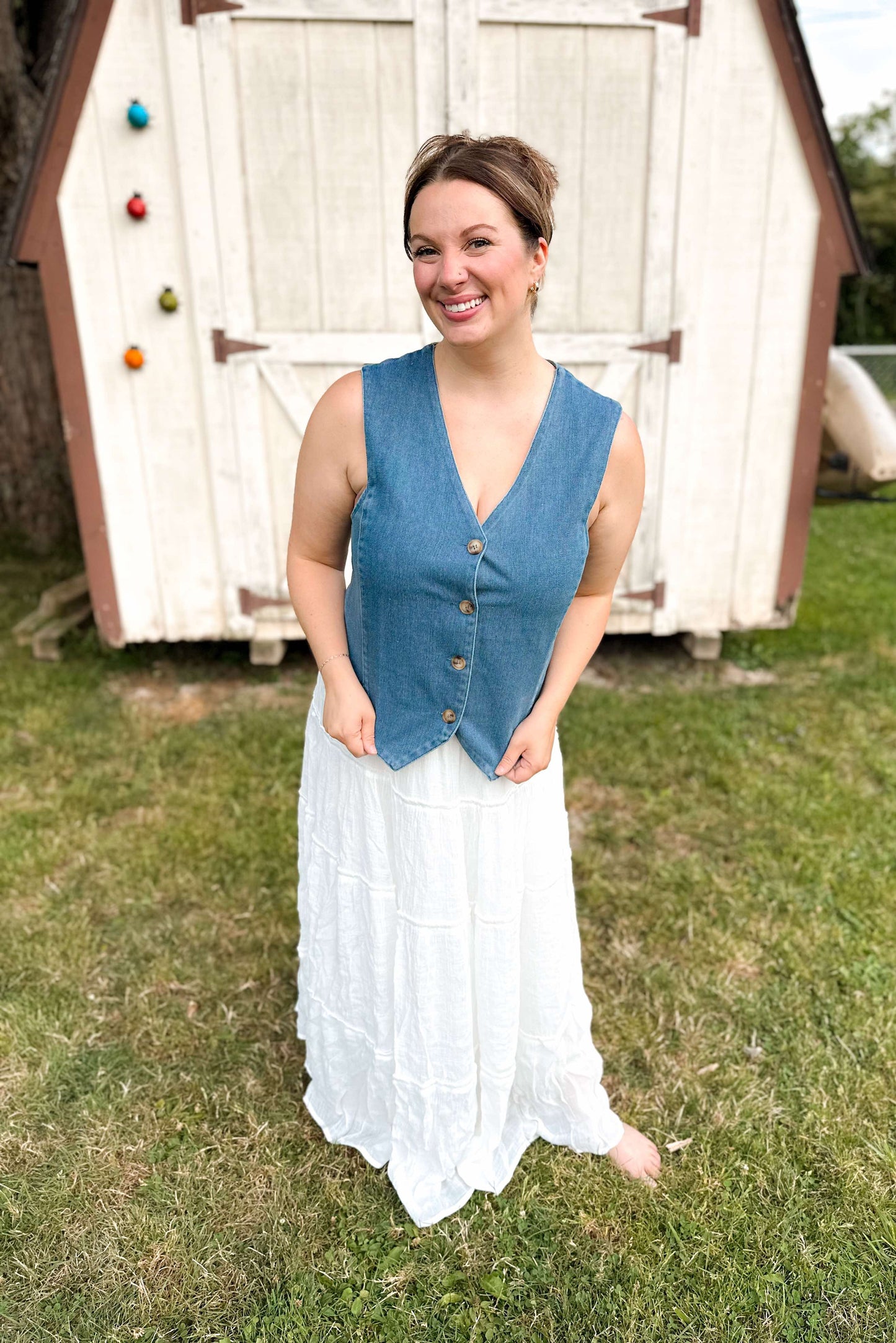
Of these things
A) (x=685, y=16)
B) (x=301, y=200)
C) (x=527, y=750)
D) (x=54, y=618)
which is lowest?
(x=54, y=618)

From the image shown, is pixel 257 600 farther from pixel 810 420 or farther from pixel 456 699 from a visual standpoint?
pixel 456 699

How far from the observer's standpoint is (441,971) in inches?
72.1

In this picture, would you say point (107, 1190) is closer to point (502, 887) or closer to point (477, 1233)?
point (477, 1233)

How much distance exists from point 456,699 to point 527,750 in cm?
18

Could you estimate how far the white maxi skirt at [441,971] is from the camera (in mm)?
1773

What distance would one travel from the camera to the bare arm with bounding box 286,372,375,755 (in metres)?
1.57

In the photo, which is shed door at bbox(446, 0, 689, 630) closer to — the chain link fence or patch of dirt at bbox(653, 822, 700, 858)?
patch of dirt at bbox(653, 822, 700, 858)

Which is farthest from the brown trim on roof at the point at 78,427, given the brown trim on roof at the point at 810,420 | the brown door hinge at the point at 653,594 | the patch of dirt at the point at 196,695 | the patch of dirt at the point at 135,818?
the brown trim on roof at the point at 810,420

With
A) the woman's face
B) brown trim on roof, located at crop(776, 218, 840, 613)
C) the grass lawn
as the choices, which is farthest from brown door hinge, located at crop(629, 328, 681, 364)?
the woman's face

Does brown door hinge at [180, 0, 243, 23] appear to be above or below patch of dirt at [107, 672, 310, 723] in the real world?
above

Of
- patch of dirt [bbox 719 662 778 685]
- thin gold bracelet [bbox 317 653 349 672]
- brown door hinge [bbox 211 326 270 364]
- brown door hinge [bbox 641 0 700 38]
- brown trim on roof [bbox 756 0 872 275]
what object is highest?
brown door hinge [bbox 641 0 700 38]

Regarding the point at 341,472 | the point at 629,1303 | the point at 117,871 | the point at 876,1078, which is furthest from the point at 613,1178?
the point at 117,871

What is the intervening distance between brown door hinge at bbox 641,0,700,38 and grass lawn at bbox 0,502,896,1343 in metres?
2.67

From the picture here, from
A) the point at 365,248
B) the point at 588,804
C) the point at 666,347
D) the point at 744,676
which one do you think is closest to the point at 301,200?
the point at 365,248
